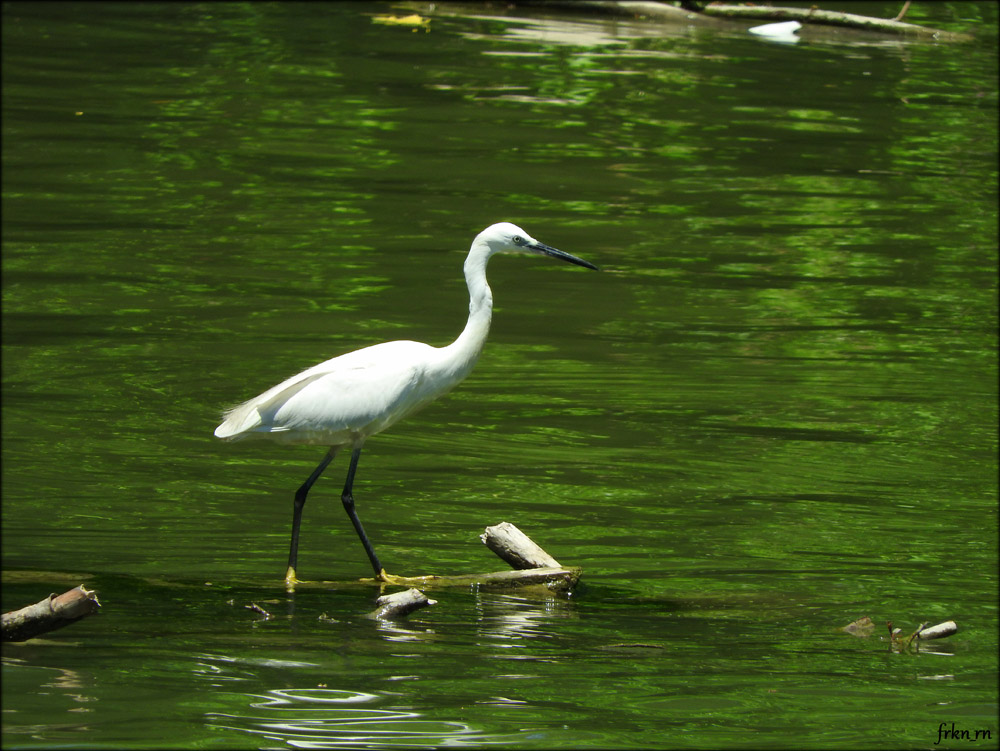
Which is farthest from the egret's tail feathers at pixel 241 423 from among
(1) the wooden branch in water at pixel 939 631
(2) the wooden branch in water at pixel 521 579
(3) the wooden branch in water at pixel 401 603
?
(1) the wooden branch in water at pixel 939 631

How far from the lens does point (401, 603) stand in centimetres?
578

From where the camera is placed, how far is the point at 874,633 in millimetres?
6055

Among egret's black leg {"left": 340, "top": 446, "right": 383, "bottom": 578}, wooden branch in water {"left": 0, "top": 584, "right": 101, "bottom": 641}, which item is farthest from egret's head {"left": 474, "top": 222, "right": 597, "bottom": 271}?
wooden branch in water {"left": 0, "top": 584, "right": 101, "bottom": 641}

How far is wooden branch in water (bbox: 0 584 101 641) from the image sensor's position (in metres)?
4.76

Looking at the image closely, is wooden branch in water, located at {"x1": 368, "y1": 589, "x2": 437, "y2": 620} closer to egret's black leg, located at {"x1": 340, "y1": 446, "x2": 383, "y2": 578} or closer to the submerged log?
the submerged log

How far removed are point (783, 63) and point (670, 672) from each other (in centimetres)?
1399

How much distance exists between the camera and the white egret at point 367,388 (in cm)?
659

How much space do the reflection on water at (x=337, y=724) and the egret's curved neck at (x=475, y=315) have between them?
6.29 feet

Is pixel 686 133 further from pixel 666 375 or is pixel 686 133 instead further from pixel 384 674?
pixel 384 674

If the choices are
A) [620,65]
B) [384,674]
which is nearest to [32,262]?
[384,674]

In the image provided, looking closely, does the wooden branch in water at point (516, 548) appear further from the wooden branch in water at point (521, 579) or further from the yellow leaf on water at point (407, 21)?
the yellow leaf on water at point (407, 21)

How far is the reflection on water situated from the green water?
0.07 feet

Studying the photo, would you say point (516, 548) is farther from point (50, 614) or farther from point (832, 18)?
point (832, 18)

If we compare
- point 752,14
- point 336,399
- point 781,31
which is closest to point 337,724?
point 336,399
